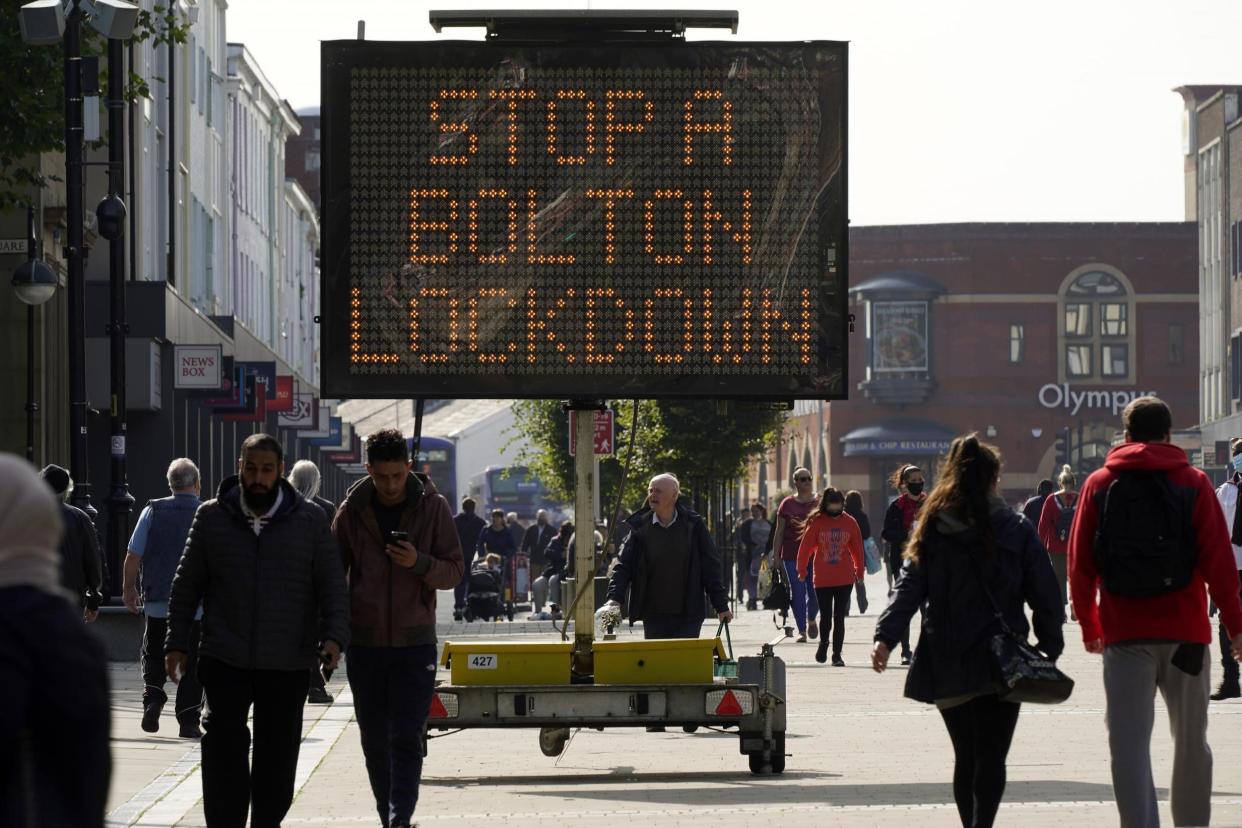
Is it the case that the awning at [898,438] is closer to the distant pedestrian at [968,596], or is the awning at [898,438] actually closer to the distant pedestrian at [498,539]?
the distant pedestrian at [498,539]

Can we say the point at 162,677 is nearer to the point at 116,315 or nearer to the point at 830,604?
the point at 830,604

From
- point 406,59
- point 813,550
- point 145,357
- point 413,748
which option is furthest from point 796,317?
point 145,357

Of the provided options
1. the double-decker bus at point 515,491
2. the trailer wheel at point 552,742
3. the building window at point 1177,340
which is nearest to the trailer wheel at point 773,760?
the trailer wheel at point 552,742

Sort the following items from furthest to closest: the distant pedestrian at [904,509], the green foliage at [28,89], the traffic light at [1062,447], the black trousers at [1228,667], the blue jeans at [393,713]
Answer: the traffic light at [1062,447] → the distant pedestrian at [904,509] → the green foliage at [28,89] → the black trousers at [1228,667] → the blue jeans at [393,713]

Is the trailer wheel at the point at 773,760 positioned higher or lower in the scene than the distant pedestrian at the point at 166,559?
lower

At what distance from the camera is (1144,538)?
30.6ft

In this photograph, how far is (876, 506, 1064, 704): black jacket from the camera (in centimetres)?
936

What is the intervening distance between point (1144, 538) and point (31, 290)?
16.3m

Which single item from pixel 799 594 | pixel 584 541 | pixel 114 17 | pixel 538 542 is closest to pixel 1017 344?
pixel 538 542

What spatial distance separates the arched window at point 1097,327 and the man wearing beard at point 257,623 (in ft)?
297

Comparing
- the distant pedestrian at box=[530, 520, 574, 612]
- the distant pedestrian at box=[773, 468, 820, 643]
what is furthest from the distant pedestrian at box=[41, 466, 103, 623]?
the distant pedestrian at box=[530, 520, 574, 612]

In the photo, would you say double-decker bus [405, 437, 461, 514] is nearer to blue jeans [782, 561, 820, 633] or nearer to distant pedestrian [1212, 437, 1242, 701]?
blue jeans [782, 561, 820, 633]

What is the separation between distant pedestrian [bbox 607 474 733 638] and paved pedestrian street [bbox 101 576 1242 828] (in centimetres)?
76

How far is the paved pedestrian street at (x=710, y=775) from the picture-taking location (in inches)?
455
